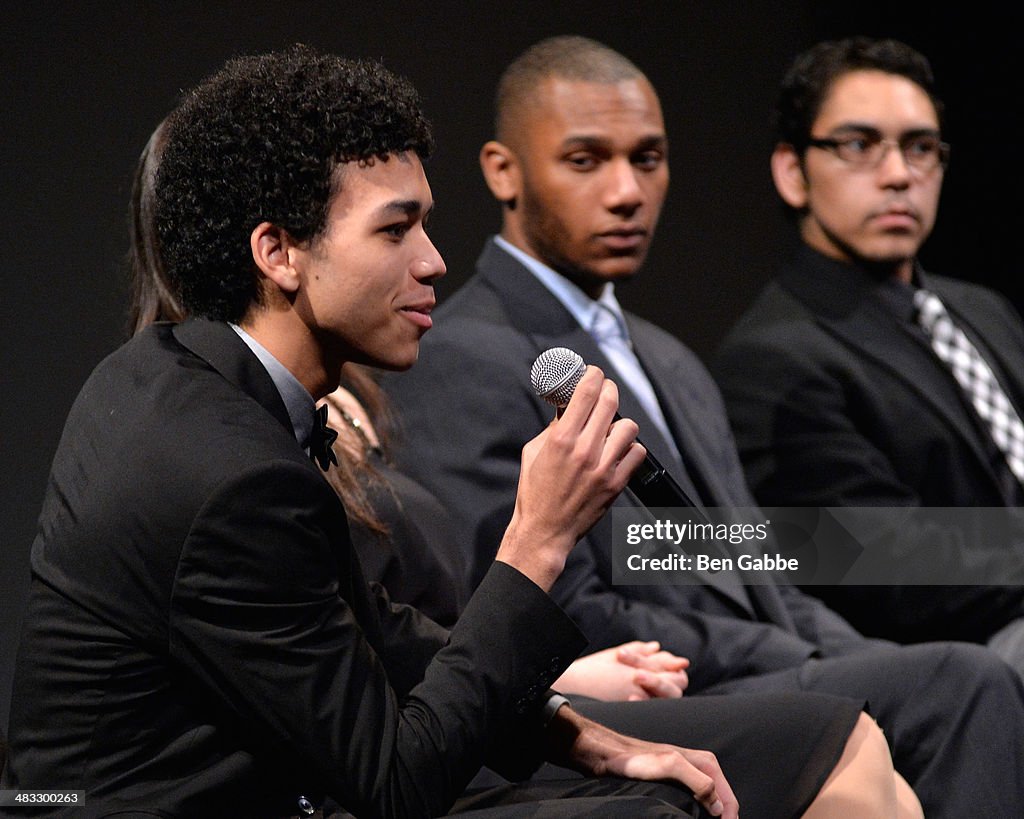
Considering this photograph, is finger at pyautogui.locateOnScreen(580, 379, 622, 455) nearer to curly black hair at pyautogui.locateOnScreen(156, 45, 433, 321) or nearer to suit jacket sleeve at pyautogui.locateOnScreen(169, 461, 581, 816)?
suit jacket sleeve at pyautogui.locateOnScreen(169, 461, 581, 816)

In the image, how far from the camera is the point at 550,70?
2.65 meters

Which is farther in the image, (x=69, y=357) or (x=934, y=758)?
(x=69, y=357)

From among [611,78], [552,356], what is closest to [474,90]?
[611,78]

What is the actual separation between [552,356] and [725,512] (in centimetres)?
98

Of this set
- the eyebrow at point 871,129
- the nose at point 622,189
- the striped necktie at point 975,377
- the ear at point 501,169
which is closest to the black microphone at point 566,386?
the nose at point 622,189

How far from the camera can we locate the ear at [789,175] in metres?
3.06

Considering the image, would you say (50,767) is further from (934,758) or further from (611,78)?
(611,78)

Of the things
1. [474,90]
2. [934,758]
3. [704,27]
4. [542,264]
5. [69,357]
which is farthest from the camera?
[704,27]

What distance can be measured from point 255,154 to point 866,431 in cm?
172

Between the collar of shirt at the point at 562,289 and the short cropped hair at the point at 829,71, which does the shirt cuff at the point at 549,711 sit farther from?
the short cropped hair at the point at 829,71

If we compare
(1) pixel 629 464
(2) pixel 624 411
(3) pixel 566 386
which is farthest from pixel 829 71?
(1) pixel 629 464

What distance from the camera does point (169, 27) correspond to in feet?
7.96

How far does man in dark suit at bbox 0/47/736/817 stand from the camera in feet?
4.09

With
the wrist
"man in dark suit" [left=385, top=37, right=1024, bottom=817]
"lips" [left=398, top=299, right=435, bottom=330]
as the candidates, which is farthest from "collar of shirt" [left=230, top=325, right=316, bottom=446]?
"man in dark suit" [left=385, top=37, right=1024, bottom=817]
